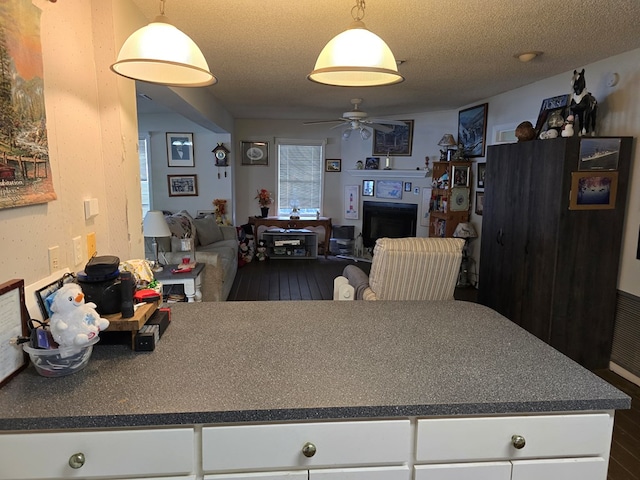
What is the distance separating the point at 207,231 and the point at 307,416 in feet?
16.6

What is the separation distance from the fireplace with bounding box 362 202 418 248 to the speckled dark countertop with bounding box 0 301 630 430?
Result: 5138mm

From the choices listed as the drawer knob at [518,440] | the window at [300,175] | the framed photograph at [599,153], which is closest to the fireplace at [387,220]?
the window at [300,175]

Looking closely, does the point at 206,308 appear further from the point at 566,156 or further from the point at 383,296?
the point at 566,156

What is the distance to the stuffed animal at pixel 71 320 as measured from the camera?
1.24 meters

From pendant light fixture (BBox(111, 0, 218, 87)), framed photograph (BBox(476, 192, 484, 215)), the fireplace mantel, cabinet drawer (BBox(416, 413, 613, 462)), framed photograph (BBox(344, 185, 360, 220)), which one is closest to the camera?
→ cabinet drawer (BBox(416, 413, 613, 462))

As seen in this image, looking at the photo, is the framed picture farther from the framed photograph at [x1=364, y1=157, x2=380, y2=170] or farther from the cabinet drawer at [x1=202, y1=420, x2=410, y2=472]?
the cabinet drawer at [x1=202, y1=420, x2=410, y2=472]

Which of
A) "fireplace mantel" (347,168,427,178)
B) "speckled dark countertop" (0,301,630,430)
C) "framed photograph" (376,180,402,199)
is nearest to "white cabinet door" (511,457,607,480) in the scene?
"speckled dark countertop" (0,301,630,430)

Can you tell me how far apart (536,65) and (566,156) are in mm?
1002

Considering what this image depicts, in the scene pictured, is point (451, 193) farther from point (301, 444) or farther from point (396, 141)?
point (301, 444)

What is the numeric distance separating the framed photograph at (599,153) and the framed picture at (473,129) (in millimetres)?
2265

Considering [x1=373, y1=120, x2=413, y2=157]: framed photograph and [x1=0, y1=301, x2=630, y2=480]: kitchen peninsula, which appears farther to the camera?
[x1=373, y1=120, x2=413, y2=157]: framed photograph

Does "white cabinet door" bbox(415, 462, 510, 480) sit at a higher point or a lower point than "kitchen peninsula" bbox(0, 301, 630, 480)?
lower

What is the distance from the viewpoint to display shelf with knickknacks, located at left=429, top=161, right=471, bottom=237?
5574 mm

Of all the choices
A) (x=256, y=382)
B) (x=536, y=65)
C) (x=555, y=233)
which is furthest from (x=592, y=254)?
(x=256, y=382)
